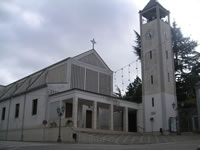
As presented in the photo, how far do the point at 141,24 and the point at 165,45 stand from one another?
4733mm

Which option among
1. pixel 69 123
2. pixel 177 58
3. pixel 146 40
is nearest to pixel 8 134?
pixel 69 123

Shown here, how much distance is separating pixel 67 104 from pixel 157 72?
1118 cm

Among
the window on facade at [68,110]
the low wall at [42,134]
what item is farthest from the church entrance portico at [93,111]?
the low wall at [42,134]

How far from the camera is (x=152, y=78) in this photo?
101 feet

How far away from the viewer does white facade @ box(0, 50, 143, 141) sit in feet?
87.2

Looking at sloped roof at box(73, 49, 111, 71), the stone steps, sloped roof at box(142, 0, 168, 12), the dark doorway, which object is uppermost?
sloped roof at box(142, 0, 168, 12)

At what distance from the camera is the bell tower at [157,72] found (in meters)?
29.1

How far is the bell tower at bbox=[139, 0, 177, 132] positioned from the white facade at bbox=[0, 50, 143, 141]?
2.44 meters

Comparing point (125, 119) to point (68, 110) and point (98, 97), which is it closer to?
point (98, 97)

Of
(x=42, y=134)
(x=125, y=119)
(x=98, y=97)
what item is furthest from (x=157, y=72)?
(x=42, y=134)

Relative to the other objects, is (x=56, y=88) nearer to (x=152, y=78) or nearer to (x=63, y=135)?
(x=63, y=135)

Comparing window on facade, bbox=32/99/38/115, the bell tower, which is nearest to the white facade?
window on facade, bbox=32/99/38/115

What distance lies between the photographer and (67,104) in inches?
1120

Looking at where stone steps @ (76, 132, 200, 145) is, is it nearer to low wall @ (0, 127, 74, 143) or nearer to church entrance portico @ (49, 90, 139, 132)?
low wall @ (0, 127, 74, 143)
